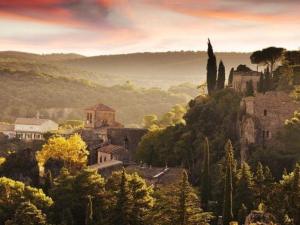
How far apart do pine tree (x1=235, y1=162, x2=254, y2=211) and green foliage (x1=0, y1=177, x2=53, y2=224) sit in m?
15.0

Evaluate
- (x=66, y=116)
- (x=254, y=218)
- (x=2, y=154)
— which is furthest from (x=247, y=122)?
(x=66, y=116)

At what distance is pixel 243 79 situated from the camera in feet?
232

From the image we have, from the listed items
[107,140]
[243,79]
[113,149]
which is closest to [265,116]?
[243,79]


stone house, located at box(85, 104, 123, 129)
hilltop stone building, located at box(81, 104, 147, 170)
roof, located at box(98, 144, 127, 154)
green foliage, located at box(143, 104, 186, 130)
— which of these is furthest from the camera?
green foliage, located at box(143, 104, 186, 130)

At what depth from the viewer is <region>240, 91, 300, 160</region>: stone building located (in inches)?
2413

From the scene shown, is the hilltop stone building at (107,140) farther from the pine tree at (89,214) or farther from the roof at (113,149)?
the pine tree at (89,214)

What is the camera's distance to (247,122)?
63125mm

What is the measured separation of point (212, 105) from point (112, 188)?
66.1 ft

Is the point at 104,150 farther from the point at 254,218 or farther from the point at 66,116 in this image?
the point at 66,116

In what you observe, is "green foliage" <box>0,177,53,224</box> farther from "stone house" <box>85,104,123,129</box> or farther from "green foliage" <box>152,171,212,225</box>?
"stone house" <box>85,104,123,129</box>

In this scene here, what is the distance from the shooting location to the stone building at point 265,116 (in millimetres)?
61281

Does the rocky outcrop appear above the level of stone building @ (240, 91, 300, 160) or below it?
below

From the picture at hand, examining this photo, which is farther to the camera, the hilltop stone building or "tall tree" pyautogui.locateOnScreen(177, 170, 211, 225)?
the hilltop stone building

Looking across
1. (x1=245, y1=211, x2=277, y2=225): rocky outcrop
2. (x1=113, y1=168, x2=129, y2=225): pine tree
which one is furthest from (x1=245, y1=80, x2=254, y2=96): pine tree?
(x1=245, y1=211, x2=277, y2=225): rocky outcrop
